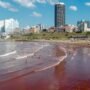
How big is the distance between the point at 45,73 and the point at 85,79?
130 inches

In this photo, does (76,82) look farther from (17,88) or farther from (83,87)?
(17,88)

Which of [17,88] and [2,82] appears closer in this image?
[17,88]

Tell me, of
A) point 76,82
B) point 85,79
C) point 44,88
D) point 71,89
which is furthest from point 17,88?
point 85,79

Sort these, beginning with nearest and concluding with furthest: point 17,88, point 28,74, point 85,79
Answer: point 17,88 → point 85,79 → point 28,74

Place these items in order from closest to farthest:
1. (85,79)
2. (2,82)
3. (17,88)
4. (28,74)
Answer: (17,88) < (2,82) < (85,79) < (28,74)

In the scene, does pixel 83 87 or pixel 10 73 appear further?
pixel 10 73

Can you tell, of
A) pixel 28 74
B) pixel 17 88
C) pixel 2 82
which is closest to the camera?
pixel 17 88

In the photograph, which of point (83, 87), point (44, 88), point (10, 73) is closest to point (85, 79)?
point (83, 87)

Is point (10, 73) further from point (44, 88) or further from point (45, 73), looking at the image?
point (44, 88)

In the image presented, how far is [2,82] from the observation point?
52.4ft

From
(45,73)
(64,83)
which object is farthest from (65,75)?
(64,83)

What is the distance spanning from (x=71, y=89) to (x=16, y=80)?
149 inches

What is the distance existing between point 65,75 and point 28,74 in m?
2.61

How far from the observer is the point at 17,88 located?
574 inches
